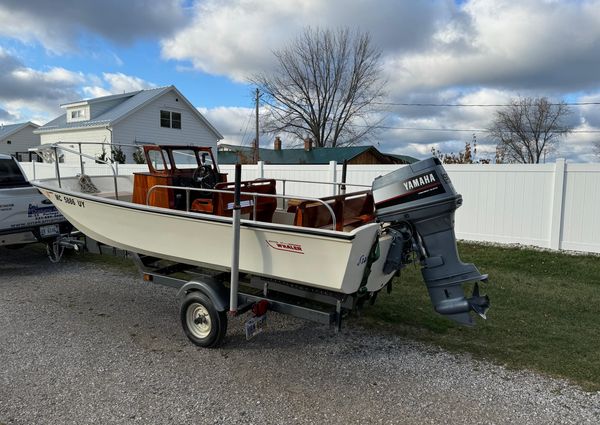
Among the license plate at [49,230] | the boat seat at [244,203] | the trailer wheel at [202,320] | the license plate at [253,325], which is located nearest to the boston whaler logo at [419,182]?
the boat seat at [244,203]

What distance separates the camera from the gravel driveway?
327 centimetres

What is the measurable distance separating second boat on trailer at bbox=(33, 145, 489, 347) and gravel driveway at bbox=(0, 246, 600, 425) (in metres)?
0.49

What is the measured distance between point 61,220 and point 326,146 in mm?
26514

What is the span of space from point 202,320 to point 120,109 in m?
23.5

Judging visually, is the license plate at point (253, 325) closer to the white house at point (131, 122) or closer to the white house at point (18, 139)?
the white house at point (131, 122)

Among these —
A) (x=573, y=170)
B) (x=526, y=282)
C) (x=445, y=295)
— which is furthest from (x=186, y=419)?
(x=573, y=170)

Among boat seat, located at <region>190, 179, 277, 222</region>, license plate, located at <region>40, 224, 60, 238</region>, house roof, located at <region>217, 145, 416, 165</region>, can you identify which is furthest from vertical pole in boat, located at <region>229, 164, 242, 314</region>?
house roof, located at <region>217, 145, 416, 165</region>

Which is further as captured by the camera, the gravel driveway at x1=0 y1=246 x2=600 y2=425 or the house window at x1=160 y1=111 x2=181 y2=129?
the house window at x1=160 y1=111 x2=181 y2=129

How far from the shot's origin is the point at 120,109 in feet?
82.3

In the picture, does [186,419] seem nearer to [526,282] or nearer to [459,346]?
[459,346]

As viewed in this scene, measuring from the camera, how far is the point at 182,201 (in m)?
5.25

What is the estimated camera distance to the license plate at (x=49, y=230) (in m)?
7.10

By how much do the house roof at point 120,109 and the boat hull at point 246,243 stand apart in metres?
20.2

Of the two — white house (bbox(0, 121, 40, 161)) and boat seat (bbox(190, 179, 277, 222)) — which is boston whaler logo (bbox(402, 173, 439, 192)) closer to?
boat seat (bbox(190, 179, 277, 222))
